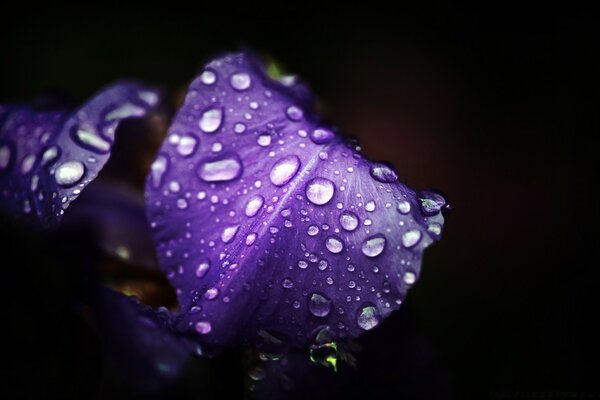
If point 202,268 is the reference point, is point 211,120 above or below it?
above

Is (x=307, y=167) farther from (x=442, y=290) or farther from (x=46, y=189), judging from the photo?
(x=442, y=290)

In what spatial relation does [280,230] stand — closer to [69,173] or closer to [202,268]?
[202,268]

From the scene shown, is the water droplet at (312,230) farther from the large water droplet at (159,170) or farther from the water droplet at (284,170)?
the large water droplet at (159,170)

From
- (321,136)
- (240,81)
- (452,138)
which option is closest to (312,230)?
(321,136)

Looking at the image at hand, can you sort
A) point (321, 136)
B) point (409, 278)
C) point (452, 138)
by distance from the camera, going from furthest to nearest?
1. point (452, 138)
2. point (321, 136)
3. point (409, 278)

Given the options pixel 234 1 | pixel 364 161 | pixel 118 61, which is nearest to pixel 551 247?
pixel 364 161

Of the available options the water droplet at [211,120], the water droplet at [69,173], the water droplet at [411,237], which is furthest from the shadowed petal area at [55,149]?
the water droplet at [411,237]

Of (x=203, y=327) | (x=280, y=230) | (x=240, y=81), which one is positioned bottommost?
(x=203, y=327)
